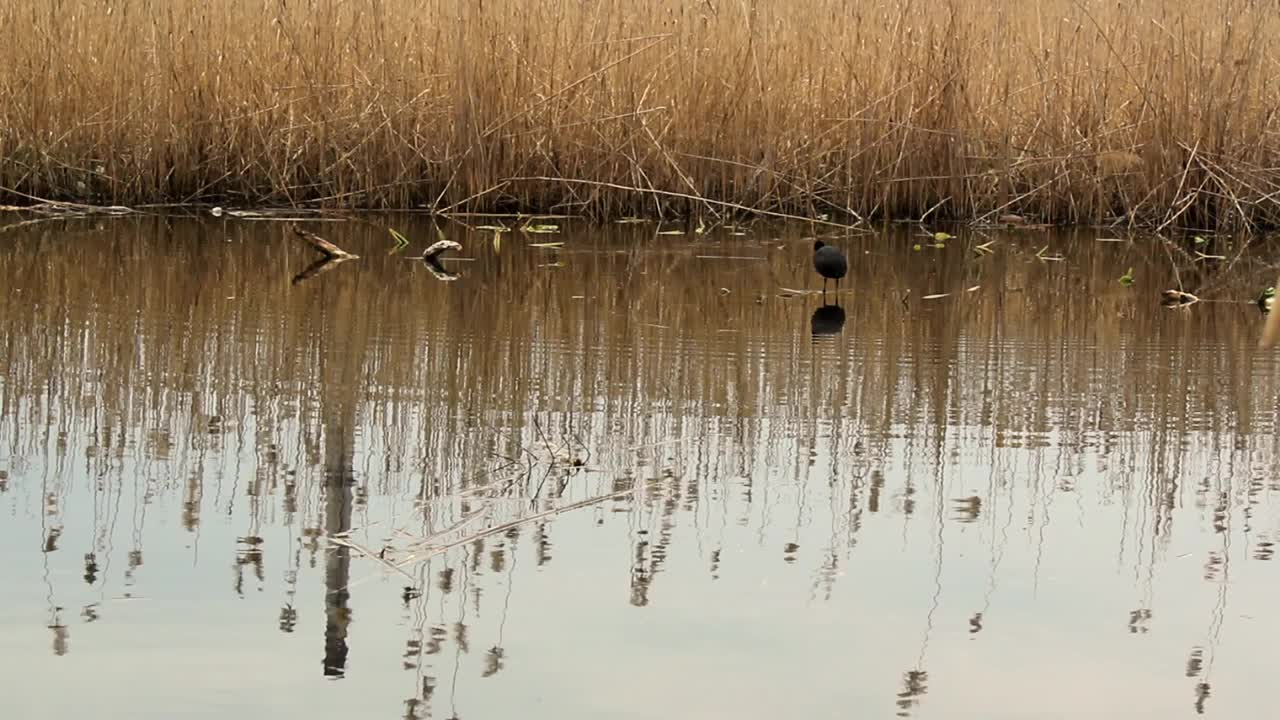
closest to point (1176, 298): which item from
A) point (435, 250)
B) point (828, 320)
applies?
point (828, 320)

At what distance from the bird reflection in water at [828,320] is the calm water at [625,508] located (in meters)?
0.04

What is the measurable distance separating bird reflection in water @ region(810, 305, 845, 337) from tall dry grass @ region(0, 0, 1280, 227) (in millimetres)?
2872

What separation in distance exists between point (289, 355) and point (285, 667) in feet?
7.44

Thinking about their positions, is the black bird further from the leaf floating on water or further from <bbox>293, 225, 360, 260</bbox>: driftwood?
the leaf floating on water

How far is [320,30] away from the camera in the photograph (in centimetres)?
869

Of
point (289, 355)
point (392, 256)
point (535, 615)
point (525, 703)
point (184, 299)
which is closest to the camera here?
point (525, 703)

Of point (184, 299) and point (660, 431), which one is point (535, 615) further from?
point (184, 299)

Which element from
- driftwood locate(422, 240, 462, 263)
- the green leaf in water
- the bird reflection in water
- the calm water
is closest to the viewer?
the calm water

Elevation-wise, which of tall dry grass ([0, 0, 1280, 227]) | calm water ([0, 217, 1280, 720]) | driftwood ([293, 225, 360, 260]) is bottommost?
calm water ([0, 217, 1280, 720])

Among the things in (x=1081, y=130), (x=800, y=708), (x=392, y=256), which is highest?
(x=1081, y=130)

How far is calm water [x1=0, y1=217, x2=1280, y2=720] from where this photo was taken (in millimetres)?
2369

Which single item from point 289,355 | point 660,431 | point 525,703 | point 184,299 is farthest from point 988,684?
point 184,299

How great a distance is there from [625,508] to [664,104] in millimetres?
5600

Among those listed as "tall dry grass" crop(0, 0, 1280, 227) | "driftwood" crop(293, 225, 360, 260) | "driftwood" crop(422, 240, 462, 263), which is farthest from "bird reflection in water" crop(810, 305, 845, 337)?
"tall dry grass" crop(0, 0, 1280, 227)
